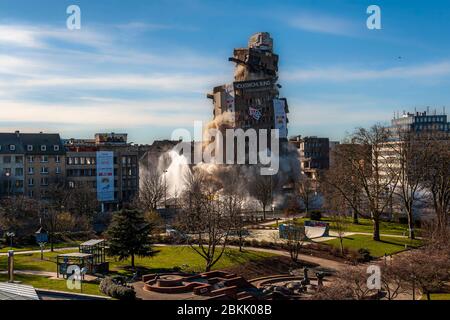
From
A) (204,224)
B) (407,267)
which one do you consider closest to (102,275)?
(204,224)

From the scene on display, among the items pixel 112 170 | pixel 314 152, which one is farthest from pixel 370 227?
pixel 314 152

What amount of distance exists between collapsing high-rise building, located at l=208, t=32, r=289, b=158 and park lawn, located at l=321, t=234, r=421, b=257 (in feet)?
150

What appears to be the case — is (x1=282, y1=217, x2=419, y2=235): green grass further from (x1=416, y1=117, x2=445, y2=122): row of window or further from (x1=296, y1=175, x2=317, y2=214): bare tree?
(x1=416, y1=117, x2=445, y2=122): row of window

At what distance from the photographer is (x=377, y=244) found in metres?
49.7

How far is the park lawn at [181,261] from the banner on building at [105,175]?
3732cm

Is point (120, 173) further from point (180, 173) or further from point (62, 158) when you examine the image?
point (180, 173)

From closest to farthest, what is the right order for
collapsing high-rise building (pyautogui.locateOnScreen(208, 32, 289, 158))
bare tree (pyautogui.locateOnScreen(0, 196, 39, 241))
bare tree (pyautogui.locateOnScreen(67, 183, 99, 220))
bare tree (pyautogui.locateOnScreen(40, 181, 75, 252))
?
bare tree (pyautogui.locateOnScreen(40, 181, 75, 252)) < bare tree (pyautogui.locateOnScreen(0, 196, 39, 241)) < bare tree (pyautogui.locateOnScreen(67, 183, 99, 220)) < collapsing high-rise building (pyautogui.locateOnScreen(208, 32, 289, 158))

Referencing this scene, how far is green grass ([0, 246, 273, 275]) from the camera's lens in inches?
1547

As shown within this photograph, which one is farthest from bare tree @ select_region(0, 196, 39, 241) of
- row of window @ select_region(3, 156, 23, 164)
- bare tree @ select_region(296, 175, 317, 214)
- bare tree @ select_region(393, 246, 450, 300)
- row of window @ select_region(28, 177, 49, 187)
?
bare tree @ select_region(393, 246, 450, 300)

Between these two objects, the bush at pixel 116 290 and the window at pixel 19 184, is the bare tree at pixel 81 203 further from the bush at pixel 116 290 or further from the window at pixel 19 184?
the bush at pixel 116 290

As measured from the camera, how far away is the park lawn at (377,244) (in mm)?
47312

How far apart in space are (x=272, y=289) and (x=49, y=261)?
1735cm

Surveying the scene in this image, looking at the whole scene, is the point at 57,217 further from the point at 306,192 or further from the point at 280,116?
the point at 280,116

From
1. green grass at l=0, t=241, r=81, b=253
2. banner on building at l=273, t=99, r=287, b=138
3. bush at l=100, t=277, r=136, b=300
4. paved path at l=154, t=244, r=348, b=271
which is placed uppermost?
banner on building at l=273, t=99, r=287, b=138
